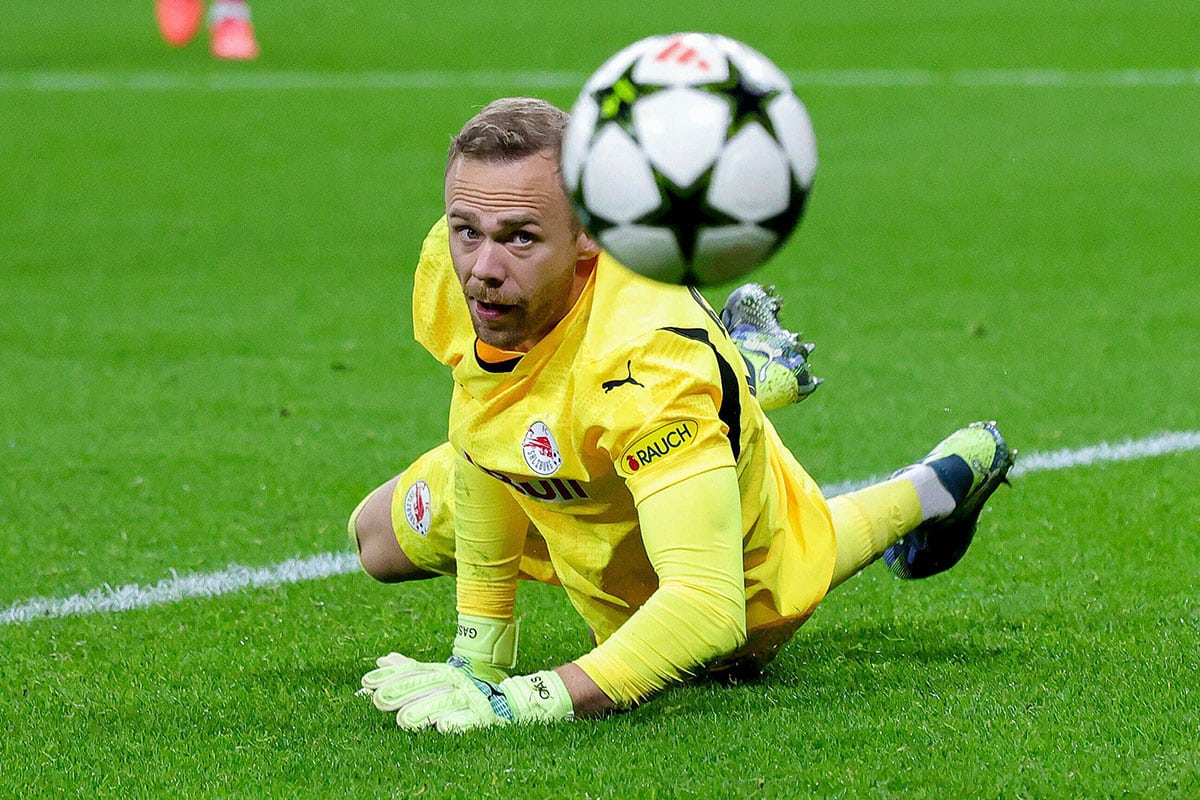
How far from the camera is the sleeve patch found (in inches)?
136

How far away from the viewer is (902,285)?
9.04 metres

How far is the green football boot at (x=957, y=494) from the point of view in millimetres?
4461

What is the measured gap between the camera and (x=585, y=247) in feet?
11.9

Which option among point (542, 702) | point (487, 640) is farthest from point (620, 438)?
point (487, 640)

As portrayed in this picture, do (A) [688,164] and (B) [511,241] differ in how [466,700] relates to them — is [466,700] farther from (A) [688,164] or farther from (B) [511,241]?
(A) [688,164]

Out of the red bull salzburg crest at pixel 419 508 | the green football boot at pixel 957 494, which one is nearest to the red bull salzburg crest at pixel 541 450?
the red bull salzburg crest at pixel 419 508

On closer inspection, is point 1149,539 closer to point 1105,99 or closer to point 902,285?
point 902,285

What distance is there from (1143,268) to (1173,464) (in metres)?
3.50

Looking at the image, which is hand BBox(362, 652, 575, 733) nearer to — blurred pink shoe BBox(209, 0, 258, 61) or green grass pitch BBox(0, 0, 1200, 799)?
green grass pitch BBox(0, 0, 1200, 799)

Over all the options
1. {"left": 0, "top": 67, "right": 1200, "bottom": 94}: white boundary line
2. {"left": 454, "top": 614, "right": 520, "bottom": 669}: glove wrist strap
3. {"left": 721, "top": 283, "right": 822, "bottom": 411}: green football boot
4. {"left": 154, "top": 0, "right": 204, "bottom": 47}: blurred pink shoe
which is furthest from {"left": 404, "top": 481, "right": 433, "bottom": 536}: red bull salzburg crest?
Result: {"left": 154, "top": 0, "right": 204, "bottom": 47}: blurred pink shoe

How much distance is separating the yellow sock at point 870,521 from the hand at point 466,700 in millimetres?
834

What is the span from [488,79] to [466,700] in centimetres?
1297

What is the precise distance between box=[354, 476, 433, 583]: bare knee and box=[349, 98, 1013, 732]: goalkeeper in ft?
1.00

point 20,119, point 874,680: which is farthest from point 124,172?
point 874,680
